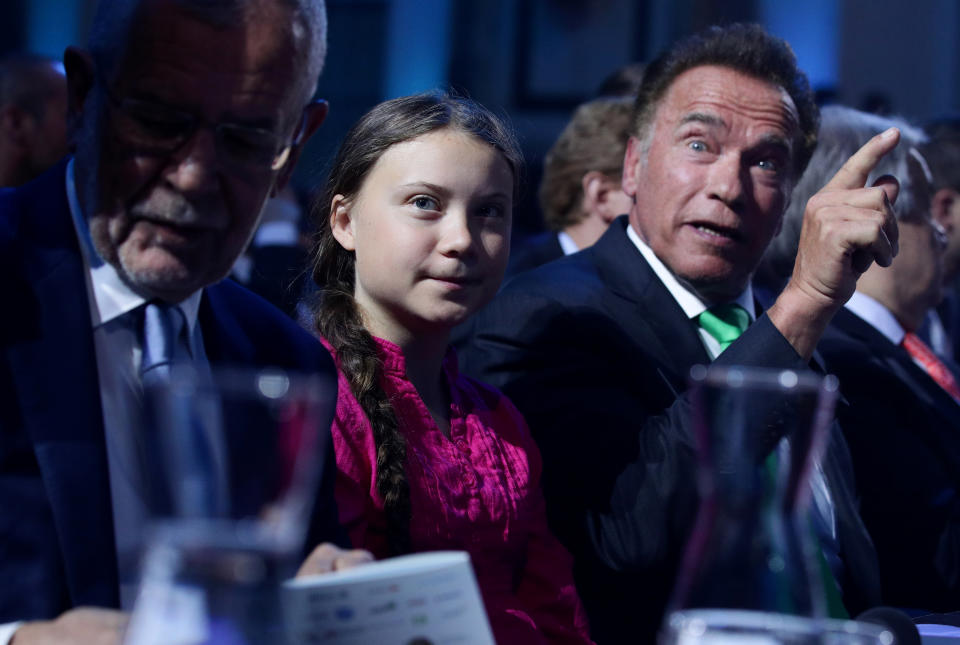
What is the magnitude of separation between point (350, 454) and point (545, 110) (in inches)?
327

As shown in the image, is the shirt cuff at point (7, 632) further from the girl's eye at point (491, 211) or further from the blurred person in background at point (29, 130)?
the blurred person in background at point (29, 130)

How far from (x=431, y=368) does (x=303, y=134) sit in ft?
1.67

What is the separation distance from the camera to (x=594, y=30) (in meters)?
9.52

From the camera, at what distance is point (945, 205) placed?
348cm

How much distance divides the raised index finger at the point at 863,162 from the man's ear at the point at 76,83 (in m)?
1.15

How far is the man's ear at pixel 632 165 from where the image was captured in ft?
8.16

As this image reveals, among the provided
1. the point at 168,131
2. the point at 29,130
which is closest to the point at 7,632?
the point at 168,131

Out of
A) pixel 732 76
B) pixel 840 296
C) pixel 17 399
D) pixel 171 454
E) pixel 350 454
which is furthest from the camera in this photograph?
pixel 732 76

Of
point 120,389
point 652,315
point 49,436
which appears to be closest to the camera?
point 49,436

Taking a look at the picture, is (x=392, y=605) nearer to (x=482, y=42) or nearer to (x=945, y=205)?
(x=945, y=205)

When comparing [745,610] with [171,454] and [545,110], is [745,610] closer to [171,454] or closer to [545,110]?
[171,454]

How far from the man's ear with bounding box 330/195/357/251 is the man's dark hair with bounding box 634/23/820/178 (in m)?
0.83

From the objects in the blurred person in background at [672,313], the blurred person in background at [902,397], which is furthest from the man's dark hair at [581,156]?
the blurred person in background at [672,313]

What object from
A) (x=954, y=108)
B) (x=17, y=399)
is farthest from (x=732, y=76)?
(x=954, y=108)
